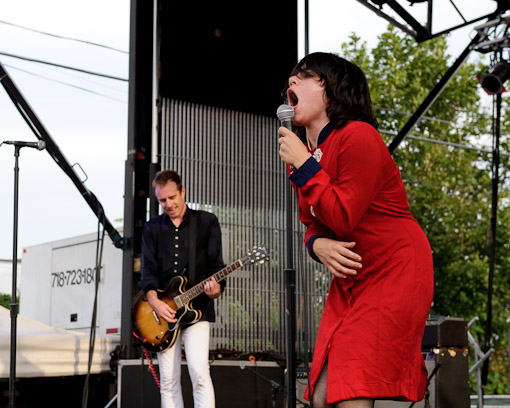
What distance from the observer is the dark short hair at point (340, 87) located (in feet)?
6.88

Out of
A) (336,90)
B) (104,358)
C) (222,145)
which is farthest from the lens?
(222,145)

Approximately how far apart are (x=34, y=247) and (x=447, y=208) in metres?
14.0

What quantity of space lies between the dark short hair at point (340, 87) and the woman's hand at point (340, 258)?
0.34 metres

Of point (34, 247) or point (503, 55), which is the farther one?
point (34, 247)

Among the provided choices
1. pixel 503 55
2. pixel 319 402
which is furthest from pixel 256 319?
pixel 319 402

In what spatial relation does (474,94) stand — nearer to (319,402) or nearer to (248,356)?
(248,356)

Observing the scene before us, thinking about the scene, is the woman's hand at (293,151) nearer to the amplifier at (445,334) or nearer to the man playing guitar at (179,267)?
the man playing guitar at (179,267)

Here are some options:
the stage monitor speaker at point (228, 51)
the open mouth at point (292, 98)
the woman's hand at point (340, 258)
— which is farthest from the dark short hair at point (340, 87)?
the stage monitor speaker at point (228, 51)

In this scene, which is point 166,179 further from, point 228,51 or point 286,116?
point 286,116

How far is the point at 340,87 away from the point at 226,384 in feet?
15.3

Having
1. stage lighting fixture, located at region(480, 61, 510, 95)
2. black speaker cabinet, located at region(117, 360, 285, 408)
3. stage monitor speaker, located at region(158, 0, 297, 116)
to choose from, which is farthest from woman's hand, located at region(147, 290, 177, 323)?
stage lighting fixture, located at region(480, 61, 510, 95)

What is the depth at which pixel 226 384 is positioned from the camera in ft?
20.8

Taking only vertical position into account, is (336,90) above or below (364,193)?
above

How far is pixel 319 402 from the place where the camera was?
1.95 metres
